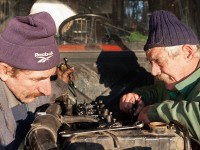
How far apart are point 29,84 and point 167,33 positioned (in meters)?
0.83

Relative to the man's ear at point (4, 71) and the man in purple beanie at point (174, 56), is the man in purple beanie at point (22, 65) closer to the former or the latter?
the man's ear at point (4, 71)

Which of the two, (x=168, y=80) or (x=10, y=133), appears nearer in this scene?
(x=10, y=133)

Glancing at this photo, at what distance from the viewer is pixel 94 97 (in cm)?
322

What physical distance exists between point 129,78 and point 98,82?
23 cm

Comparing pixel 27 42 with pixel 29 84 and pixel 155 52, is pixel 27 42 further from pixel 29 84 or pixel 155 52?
pixel 155 52

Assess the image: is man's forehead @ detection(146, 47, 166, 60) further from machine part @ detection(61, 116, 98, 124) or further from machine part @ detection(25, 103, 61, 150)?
machine part @ detection(25, 103, 61, 150)

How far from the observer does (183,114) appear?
214 cm

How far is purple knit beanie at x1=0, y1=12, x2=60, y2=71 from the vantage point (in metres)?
2.13

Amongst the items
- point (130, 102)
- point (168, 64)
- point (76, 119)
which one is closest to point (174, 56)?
point (168, 64)

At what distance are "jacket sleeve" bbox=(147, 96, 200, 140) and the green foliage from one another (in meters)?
1.22

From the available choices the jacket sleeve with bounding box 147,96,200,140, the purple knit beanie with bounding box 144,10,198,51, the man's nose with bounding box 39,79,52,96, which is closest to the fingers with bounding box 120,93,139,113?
the purple knit beanie with bounding box 144,10,198,51

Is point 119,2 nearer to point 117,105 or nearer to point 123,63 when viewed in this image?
point 123,63

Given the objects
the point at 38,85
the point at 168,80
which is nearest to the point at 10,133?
the point at 38,85

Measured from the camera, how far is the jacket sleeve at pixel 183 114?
2.12 metres
